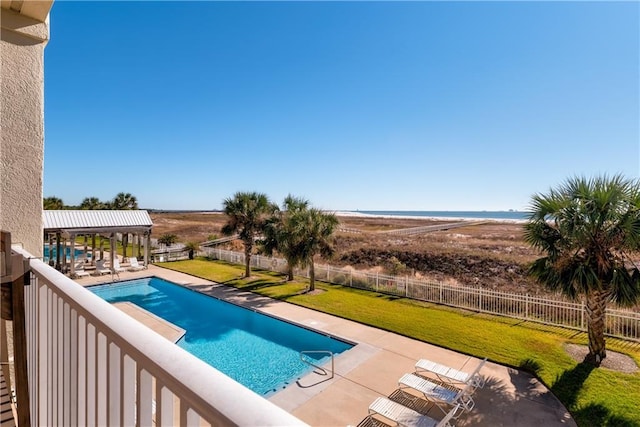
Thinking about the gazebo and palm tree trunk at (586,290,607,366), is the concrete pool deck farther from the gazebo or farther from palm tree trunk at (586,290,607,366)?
the gazebo

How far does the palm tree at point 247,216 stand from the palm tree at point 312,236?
3183mm

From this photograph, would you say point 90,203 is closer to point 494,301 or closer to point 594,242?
point 494,301

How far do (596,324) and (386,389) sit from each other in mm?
5448

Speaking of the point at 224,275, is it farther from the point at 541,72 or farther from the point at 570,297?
the point at 541,72

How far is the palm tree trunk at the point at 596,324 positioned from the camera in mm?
7332

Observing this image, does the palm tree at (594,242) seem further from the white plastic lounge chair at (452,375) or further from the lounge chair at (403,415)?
the lounge chair at (403,415)

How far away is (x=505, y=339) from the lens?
899cm

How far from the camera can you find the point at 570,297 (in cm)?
753

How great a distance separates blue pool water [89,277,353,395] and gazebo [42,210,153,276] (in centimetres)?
431

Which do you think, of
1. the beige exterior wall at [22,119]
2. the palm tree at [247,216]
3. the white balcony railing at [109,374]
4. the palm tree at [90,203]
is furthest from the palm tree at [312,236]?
the palm tree at [90,203]

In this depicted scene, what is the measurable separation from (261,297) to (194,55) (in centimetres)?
1258

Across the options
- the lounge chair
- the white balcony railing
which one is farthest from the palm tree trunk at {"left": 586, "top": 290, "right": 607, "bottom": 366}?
the white balcony railing

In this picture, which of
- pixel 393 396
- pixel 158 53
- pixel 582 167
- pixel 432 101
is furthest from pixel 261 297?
pixel 432 101

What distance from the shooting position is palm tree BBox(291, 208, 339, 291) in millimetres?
14023
